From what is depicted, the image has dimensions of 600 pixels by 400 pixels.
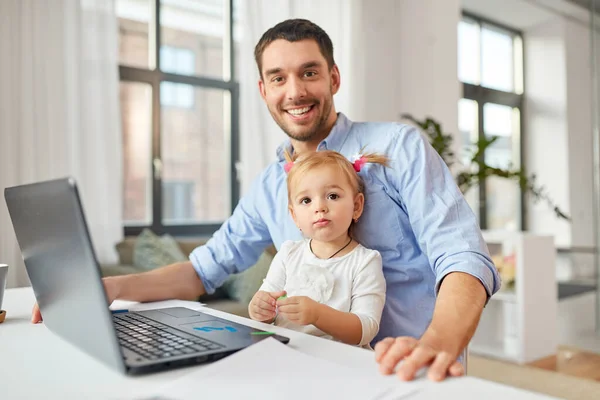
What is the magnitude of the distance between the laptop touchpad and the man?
181 mm

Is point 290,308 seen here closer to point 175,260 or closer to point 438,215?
point 438,215

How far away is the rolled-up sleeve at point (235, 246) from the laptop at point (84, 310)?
546 millimetres

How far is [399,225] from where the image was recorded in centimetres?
139

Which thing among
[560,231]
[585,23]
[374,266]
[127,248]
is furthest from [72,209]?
[560,231]

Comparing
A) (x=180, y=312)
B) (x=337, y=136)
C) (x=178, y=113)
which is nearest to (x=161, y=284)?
(x=180, y=312)

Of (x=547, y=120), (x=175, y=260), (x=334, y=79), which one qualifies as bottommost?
(x=175, y=260)

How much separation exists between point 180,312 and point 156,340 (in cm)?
26

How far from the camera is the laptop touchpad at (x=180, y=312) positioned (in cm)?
110

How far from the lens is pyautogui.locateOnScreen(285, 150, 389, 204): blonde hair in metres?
A: 1.34

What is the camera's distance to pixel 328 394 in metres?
0.65

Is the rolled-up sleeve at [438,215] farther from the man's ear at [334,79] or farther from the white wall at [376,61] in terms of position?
the white wall at [376,61]

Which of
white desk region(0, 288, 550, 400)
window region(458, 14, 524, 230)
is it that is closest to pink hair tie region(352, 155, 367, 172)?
white desk region(0, 288, 550, 400)

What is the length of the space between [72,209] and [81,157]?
2.88m

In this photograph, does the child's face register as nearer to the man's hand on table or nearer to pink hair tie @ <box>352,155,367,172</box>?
pink hair tie @ <box>352,155,367,172</box>
